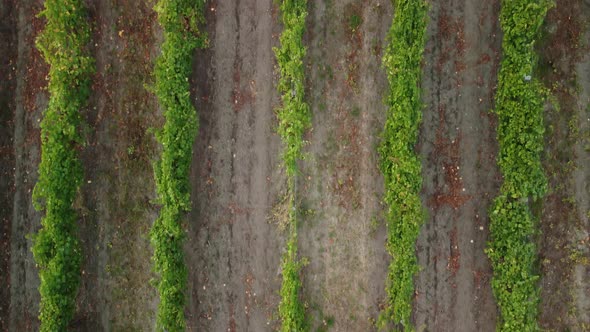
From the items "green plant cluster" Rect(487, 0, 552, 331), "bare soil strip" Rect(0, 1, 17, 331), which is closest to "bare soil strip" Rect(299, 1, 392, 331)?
"green plant cluster" Rect(487, 0, 552, 331)

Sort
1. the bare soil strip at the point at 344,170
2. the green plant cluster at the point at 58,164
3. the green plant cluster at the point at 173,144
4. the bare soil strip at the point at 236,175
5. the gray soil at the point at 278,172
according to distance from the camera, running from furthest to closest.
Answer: the bare soil strip at the point at 236,175 → the bare soil strip at the point at 344,170 → the gray soil at the point at 278,172 → the green plant cluster at the point at 58,164 → the green plant cluster at the point at 173,144

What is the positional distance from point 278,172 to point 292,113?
5.09ft

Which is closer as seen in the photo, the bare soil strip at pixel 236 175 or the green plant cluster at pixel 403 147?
the green plant cluster at pixel 403 147

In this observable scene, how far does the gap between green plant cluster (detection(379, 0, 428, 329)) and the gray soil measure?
689mm

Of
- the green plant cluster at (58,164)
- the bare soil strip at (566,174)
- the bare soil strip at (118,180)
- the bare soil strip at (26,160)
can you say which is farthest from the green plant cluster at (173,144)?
the bare soil strip at (566,174)

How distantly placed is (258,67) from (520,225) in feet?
22.2

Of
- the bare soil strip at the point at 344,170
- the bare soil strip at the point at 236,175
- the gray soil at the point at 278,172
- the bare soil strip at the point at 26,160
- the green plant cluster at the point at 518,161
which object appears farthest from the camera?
the bare soil strip at the point at 26,160

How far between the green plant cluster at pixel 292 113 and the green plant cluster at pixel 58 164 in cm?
460

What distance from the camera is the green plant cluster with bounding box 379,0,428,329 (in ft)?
38.9

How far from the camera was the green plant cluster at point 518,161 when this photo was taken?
11688 millimetres

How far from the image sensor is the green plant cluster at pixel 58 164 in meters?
12.5

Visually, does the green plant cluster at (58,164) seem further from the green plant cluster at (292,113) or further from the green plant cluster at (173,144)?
the green plant cluster at (292,113)

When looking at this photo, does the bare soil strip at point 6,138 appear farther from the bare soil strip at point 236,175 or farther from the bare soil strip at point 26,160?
the bare soil strip at point 236,175

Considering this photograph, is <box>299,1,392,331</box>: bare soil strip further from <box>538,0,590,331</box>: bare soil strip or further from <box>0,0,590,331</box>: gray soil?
<box>538,0,590,331</box>: bare soil strip
